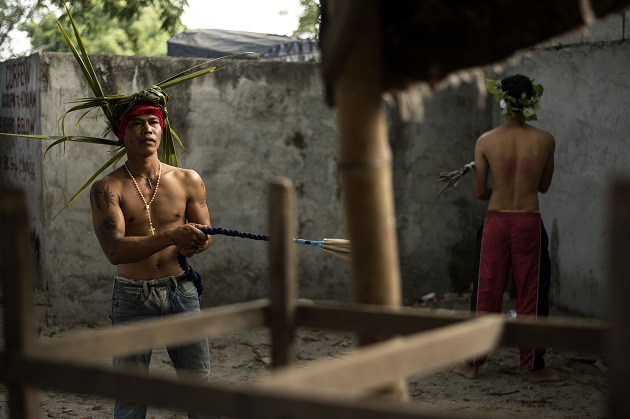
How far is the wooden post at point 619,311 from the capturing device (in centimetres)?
150

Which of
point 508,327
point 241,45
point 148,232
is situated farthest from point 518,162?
point 241,45

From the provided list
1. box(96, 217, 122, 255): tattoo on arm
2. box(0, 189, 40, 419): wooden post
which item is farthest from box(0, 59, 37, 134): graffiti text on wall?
box(0, 189, 40, 419): wooden post

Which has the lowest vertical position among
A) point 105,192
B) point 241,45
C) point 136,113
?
point 105,192

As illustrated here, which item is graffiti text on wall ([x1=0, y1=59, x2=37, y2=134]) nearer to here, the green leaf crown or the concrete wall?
the concrete wall

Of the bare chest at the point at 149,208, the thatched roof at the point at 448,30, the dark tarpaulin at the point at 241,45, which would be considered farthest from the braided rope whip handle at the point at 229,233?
the dark tarpaulin at the point at 241,45

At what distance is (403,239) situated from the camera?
8.45 m

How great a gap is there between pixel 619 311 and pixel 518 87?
461cm

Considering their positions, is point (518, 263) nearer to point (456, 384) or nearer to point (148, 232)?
point (456, 384)

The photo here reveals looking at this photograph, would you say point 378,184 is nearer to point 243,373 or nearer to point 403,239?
point 243,373

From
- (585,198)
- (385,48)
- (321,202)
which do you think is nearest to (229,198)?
(321,202)

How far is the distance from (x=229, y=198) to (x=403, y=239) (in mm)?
1636

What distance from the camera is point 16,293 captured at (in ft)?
6.99

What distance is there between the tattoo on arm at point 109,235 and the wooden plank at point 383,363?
247cm

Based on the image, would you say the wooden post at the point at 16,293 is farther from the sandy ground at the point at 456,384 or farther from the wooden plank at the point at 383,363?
the sandy ground at the point at 456,384
